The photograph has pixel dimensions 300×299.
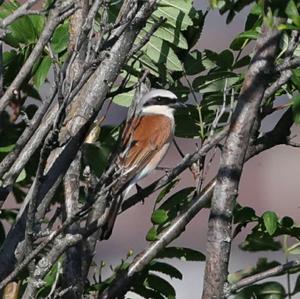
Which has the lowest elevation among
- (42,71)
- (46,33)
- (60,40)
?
(46,33)

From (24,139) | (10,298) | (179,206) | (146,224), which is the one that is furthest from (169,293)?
(146,224)

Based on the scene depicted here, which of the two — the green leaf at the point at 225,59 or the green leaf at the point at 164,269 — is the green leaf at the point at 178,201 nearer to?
the green leaf at the point at 164,269

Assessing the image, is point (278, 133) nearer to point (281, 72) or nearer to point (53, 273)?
point (281, 72)

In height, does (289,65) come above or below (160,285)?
above

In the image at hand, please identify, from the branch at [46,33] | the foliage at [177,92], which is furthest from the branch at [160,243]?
the branch at [46,33]

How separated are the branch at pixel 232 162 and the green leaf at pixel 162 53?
18.9 inches

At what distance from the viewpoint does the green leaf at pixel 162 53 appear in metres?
2.99

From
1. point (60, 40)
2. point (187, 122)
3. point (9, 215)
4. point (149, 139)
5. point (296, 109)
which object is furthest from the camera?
point (149, 139)

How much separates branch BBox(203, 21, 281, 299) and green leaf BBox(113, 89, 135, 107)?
0.62 meters

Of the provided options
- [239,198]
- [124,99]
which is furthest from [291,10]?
[239,198]

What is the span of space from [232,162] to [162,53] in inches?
23.6

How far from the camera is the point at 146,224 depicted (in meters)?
7.98

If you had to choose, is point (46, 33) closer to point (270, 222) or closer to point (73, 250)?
point (73, 250)

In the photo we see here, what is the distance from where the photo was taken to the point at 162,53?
9.84 feet
